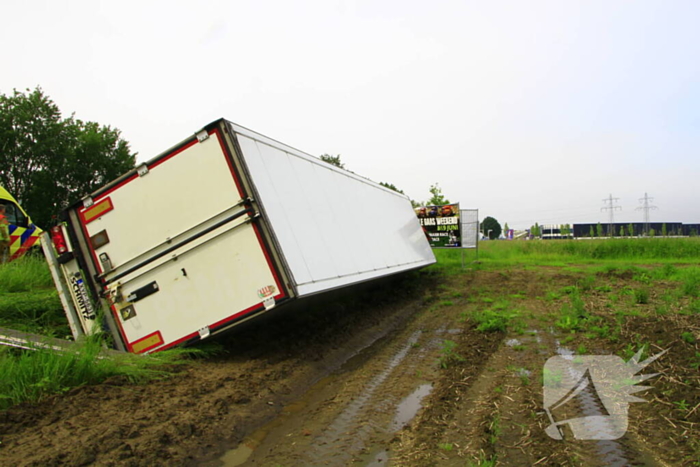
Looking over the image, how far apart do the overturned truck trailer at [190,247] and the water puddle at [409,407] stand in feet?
5.41

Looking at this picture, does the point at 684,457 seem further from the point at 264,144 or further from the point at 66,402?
the point at 264,144

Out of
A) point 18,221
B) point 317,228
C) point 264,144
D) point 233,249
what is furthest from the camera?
point 18,221

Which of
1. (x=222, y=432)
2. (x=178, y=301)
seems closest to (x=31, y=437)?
(x=222, y=432)

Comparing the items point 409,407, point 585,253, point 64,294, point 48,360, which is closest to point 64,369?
point 48,360

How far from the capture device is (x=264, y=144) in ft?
21.7

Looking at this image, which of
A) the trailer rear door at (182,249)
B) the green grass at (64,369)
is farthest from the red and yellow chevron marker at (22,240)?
the green grass at (64,369)

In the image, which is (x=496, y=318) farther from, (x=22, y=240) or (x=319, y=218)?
(x=22, y=240)

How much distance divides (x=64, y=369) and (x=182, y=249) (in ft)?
5.80

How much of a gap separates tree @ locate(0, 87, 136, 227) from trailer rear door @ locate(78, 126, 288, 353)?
24429 millimetres

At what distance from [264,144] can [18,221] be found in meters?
8.65

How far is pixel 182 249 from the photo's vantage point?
228 inches

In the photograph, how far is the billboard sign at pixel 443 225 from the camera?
18.2 metres

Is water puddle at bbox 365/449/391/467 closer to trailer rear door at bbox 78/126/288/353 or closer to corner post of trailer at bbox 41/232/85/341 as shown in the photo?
trailer rear door at bbox 78/126/288/353

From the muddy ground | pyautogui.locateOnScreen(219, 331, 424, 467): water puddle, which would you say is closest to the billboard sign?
the muddy ground
